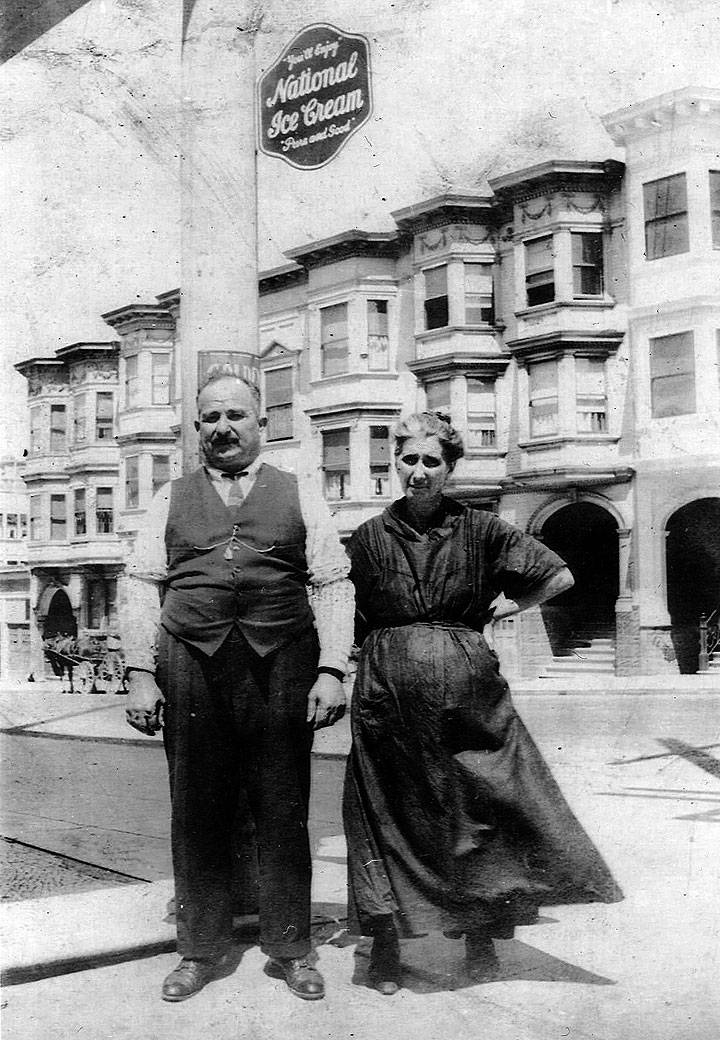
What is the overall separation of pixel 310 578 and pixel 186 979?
127 centimetres

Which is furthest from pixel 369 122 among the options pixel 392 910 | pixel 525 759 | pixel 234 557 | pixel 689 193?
pixel 392 910

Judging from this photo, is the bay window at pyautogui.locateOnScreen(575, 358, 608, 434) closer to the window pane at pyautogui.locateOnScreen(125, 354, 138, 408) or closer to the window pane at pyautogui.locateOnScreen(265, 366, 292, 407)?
the window pane at pyautogui.locateOnScreen(265, 366, 292, 407)

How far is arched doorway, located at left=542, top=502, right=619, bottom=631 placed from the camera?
5797mm

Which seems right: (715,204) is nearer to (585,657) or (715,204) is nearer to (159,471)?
(159,471)

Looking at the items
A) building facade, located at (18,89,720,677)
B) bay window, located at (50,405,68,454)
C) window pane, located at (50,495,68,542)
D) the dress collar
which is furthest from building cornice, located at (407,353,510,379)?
the dress collar

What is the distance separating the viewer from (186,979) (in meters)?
3.06

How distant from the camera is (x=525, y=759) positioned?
3.15 m

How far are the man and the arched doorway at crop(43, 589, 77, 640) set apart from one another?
3.10 m

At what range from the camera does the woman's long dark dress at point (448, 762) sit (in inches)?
120

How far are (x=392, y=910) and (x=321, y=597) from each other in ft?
3.19

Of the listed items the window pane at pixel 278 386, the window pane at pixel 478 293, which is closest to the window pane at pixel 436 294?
the window pane at pixel 478 293

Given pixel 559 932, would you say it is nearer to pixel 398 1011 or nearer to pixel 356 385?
pixel 398 1011

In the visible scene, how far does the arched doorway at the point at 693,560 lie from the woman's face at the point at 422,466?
2.07 meters

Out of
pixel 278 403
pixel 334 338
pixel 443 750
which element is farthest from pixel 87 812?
pixel 443 750
